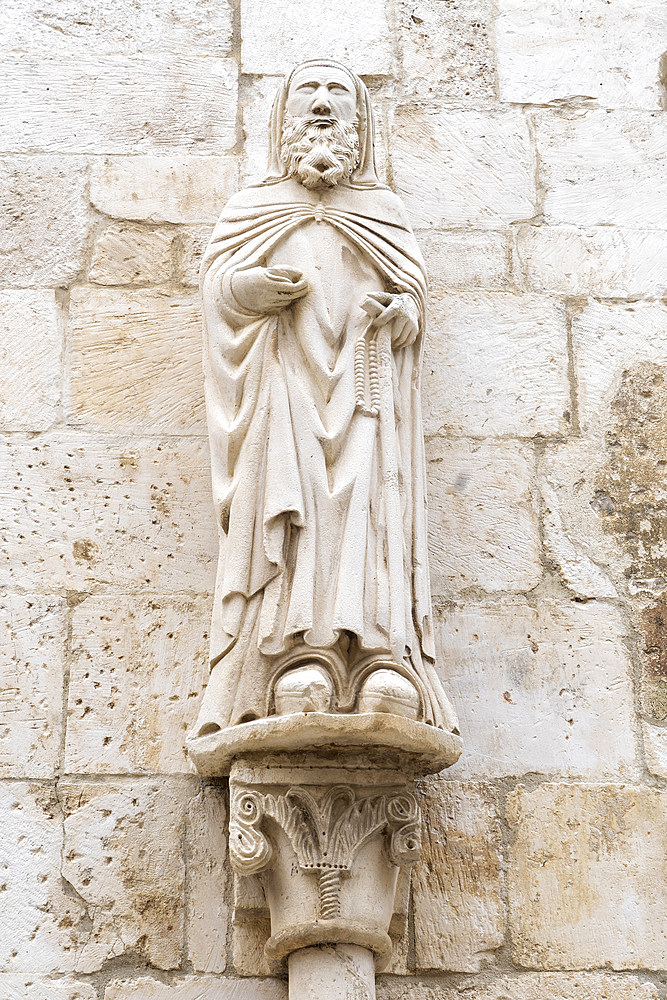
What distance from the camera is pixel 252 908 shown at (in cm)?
303

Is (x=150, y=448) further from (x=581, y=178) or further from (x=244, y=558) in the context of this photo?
(x=581, y=178)

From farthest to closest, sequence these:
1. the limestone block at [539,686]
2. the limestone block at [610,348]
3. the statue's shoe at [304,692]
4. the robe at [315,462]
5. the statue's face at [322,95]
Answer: the limestone block at [610,348]
the statue's face at [322,95]
the limestone block at [539,686]
the robe at [315,462]
the statue's shoe at [304,692]

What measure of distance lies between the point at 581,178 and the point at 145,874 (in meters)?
2.18

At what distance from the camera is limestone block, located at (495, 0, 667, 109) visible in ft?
13.7

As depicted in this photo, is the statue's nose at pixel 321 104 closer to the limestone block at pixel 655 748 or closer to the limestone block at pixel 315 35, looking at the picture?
the limestone block at pixel 315 35

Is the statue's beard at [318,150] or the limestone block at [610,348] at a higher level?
the statue's beard at [318,150]

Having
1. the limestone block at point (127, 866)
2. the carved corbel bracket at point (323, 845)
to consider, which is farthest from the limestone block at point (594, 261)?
the limestone block at point (127, 866)

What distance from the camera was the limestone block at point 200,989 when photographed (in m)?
3.08

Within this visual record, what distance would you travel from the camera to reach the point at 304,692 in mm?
2842

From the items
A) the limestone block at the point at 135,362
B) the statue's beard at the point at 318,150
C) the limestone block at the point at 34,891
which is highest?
the statue's beard at the point at 318,150

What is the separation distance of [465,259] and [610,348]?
0.45 m

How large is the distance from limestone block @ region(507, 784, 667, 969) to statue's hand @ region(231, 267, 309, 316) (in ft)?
3.96

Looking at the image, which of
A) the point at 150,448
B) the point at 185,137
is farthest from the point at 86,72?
the point at 150,448

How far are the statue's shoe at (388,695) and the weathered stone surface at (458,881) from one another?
1.50ft
